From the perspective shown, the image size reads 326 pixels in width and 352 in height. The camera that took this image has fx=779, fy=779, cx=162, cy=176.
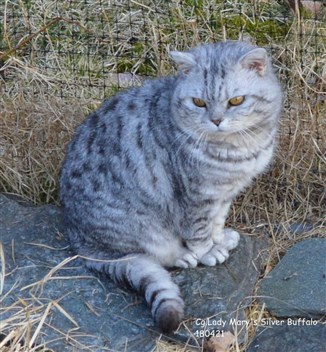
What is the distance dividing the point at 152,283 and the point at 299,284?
765 mm

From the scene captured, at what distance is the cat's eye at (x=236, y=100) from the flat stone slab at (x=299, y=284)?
93cm

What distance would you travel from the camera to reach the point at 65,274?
12.1ft

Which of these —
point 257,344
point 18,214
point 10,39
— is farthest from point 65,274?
point 10,39

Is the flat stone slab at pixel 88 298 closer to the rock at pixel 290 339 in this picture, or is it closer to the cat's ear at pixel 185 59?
the rock at pixel 290 339

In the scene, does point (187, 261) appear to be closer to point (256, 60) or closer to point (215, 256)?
point (215, 256)

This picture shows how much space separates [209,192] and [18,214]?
42.9 inches

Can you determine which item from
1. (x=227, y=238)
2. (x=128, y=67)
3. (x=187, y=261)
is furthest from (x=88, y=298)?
(x=128, y=67)

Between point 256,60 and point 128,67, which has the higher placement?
point 256,60

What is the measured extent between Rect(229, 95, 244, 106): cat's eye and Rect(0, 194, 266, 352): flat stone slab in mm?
849

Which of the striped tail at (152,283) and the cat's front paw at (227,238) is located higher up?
the striped tail at (152,283)

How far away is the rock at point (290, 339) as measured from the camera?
132 inches

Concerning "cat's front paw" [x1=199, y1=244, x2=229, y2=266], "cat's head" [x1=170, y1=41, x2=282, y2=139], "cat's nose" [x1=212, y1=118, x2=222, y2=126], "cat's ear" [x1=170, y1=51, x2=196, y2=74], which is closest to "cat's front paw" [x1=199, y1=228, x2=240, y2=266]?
"cat's front paw" [x1=199, y1=244, x2=229, y2=266]

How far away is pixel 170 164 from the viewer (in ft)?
11.8

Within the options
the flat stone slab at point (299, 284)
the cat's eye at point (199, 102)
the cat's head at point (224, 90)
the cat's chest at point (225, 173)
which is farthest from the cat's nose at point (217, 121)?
the flat stone slab at point (299, 284)
